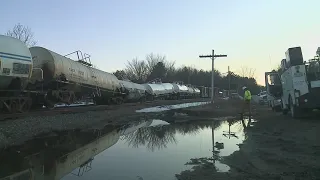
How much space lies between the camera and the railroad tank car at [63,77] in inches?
797

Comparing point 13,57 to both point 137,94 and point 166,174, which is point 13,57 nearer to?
point 166,174

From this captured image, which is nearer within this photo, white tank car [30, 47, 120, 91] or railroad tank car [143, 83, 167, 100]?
white tank car [30, 47, 120, 91]

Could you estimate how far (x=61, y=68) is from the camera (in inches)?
824

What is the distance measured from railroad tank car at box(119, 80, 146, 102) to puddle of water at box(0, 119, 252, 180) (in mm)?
22856

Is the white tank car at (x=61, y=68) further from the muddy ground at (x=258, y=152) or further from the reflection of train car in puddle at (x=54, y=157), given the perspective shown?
the reflection of train car in puddle at (x=54, y=157)

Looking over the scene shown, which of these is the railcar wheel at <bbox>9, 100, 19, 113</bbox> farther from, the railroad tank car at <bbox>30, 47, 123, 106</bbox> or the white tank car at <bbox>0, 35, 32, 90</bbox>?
the railroad tank car at <bbox>30, 47, 123, 106</bbox>

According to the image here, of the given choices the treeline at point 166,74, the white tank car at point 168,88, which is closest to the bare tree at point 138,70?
the treeline at point 166,74

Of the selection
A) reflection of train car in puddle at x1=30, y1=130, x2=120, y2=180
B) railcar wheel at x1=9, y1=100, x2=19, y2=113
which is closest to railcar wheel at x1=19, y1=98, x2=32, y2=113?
railcar wheel at x1=9, y1=100, x2=19, y2=113

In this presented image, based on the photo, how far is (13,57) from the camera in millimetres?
15969

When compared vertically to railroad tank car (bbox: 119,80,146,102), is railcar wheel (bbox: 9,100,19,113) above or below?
below

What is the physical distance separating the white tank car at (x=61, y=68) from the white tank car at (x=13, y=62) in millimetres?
2803

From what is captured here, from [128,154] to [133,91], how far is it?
30.6m

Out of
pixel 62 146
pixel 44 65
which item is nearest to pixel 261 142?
pixel 62 146

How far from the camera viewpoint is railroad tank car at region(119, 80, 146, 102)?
36.2 m
